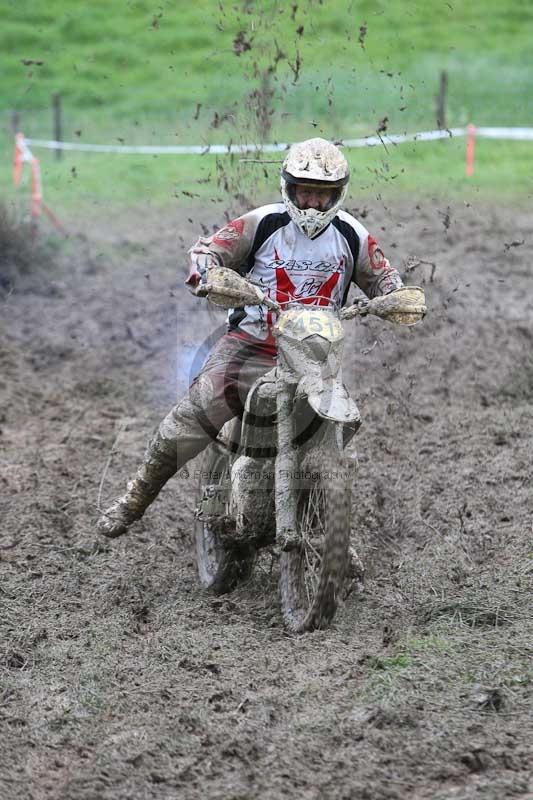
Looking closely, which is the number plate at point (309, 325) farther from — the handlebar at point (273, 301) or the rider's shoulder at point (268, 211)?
the rider's shoulder at point (268, 211)

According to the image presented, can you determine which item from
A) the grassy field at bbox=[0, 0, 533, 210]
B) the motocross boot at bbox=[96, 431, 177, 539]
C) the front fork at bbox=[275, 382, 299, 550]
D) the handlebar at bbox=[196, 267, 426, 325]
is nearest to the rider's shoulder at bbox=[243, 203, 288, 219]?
the handlebar at bbox=[196, 267, 426, 325]

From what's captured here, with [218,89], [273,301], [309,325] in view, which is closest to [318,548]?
[309,325]

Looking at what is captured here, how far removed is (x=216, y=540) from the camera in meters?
5.93

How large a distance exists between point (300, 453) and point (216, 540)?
1099 mm

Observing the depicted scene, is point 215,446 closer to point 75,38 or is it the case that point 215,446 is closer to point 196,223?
point 196,223

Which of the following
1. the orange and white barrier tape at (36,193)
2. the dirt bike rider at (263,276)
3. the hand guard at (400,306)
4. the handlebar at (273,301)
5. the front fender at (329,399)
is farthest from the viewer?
the orange and white barrier tape at (36,193)

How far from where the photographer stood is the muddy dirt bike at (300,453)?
4.71 metres

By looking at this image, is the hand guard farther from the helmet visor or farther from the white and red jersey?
the helmet visor

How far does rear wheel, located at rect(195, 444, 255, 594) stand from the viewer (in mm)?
5703

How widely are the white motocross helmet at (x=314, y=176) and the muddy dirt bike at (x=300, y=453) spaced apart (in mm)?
406

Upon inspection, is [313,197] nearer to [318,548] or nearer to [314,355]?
[314,355]

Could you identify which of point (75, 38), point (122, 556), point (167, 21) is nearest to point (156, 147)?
point (167, 21)

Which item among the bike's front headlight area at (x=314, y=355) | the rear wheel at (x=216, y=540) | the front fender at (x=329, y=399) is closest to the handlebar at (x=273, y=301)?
the bike's front headlight area at (x=314, y=355)

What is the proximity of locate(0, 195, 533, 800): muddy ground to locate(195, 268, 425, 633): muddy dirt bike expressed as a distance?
11.7 inches
